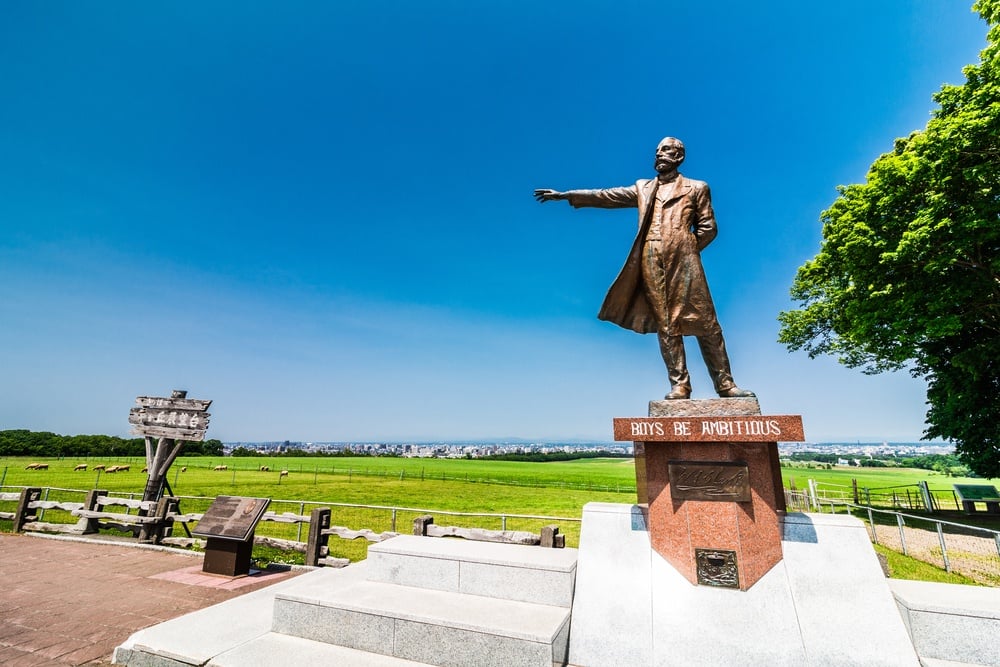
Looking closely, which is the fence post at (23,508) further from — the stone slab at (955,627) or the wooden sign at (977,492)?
the wooden sign at (977,492)

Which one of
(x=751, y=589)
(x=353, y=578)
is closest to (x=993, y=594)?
(x=751, y=589)

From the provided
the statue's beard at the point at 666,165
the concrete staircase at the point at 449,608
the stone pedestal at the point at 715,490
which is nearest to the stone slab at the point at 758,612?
the stone pedestal at the point at 715,490

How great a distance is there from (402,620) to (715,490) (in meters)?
3.42

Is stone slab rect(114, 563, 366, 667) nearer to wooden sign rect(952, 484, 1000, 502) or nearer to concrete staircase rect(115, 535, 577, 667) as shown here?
concrete staircase rect(115, 535, 577, 667)

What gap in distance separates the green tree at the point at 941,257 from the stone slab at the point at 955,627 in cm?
1303

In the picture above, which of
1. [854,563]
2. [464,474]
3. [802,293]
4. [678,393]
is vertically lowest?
[464,474]

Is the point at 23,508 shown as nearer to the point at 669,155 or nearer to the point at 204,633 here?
the point at 204,633

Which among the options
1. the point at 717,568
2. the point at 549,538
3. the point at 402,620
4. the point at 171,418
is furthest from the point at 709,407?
the point at 171,418

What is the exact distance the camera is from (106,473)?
3569 cm

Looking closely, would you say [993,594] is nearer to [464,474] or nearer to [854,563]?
[854,563]

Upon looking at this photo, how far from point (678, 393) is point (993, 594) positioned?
3.45 meters

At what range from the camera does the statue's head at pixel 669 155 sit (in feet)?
18.9

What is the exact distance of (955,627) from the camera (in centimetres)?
369

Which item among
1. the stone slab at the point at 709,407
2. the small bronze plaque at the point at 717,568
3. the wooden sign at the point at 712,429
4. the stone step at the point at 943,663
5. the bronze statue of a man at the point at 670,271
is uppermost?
the bronze statue of a man at the point at 670,271
